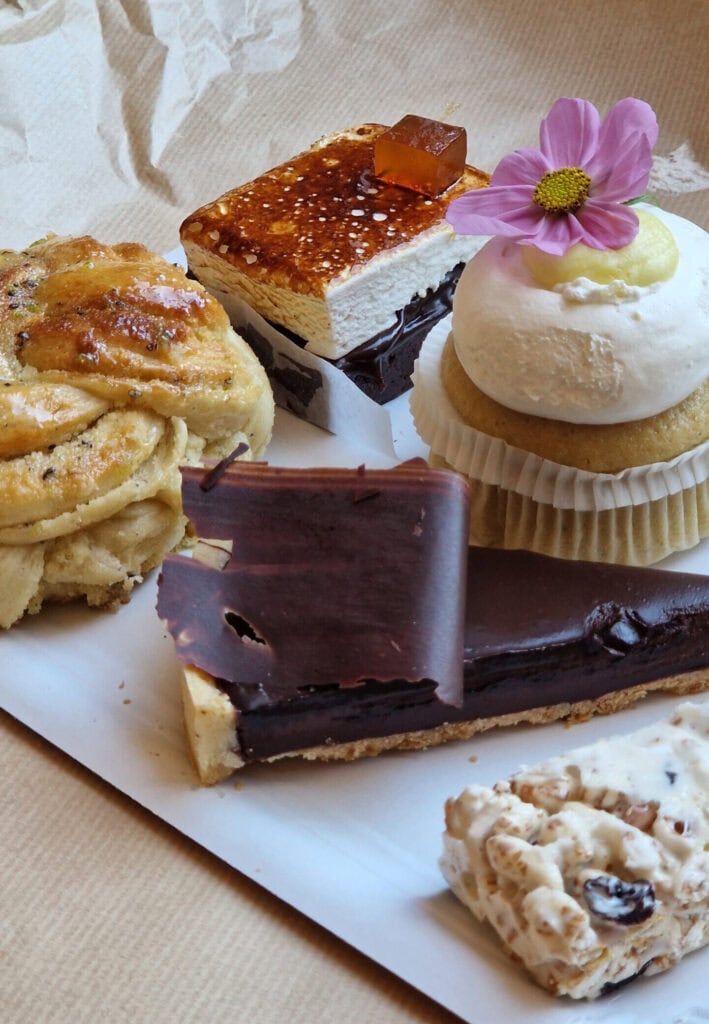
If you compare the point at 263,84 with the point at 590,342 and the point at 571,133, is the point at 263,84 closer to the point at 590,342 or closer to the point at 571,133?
the point at 571,133

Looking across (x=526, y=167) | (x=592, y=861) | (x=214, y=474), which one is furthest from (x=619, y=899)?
(x=526, y=167)

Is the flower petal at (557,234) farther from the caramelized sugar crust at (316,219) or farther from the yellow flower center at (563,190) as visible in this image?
the caramelized sugar crust at (316,219)

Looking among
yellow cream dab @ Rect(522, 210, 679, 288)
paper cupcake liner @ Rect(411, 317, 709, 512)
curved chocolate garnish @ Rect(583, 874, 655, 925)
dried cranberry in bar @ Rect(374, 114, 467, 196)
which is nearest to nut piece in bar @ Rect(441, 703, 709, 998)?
curved chocolate garnish @ Rect(583, 874, 655, 925)

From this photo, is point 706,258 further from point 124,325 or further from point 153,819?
point 153,819

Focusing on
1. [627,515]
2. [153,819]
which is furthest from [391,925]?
[627,515]

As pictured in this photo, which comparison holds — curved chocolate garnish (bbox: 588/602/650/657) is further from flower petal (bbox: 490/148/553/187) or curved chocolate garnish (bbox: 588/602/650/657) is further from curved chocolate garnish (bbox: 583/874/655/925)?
flower petal (bbox: 490/148/553/187)

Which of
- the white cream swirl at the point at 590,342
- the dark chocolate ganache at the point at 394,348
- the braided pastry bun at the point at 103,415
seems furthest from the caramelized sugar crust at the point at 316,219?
the white cream swirl at the point at 590,342
